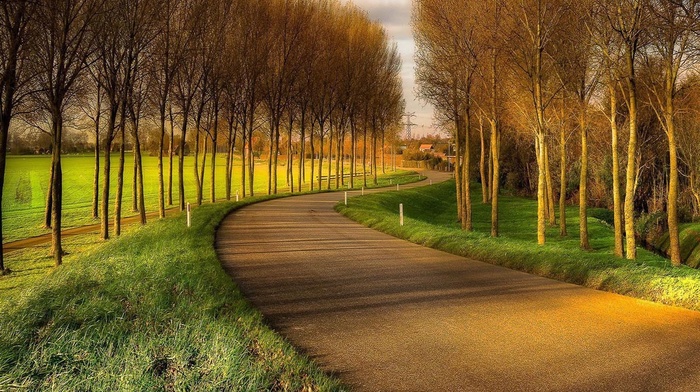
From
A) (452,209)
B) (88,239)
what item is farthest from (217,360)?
(452,209)

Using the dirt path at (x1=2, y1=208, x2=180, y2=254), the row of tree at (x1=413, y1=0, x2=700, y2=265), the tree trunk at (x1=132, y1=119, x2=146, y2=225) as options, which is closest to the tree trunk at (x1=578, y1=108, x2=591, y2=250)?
the row of tree at (x1=413, y1=0, x2=700, y2=265)

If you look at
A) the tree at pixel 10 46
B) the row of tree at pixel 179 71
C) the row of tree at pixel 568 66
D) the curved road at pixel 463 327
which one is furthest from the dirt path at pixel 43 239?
the curved road at pixel 463 327

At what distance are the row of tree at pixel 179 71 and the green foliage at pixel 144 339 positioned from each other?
22.1 feet

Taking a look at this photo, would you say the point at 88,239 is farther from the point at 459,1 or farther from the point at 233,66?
the point at 459,1

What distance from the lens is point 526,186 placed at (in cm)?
6312

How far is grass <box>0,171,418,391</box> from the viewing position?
5.48m

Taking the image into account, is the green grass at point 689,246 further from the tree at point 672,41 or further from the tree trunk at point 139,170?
the tree trunk at point 139,170

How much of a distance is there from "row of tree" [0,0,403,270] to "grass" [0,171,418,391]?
6660mm

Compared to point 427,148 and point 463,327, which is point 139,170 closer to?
point 463,327

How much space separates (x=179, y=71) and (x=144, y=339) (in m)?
28.2

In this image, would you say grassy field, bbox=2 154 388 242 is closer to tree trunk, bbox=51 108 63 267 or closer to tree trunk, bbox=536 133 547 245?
tree trunk, bbox=51 108 63 267

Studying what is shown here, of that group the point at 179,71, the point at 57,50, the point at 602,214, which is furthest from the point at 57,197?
the point at 602,214

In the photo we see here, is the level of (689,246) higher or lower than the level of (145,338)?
lower

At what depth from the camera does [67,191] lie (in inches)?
2314
